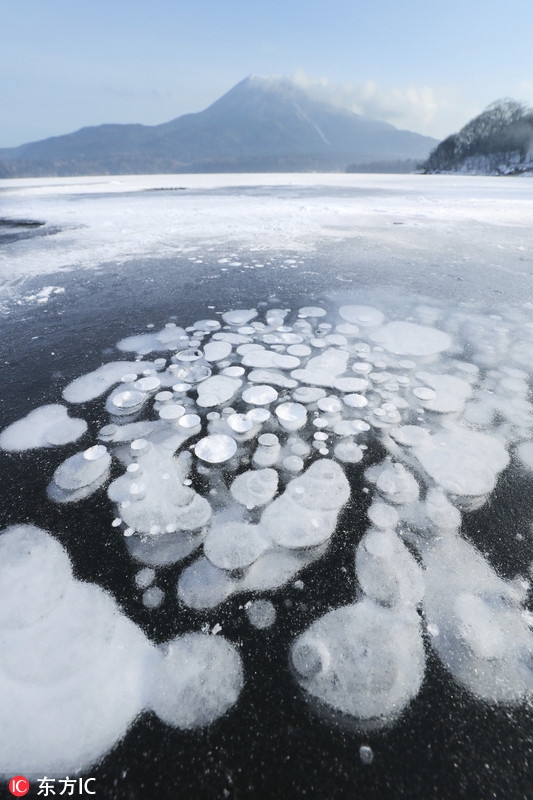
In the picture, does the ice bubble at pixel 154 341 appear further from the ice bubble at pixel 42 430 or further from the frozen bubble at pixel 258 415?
the frozen bubble at pixel 258 415

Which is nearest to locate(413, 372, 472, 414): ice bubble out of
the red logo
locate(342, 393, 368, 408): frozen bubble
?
locate(342, 393, 368, 408): frozen bubble

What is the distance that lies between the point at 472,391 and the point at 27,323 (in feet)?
10.6

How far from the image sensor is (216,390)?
206 centimetres

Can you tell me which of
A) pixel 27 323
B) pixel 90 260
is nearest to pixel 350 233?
pixel 90 260

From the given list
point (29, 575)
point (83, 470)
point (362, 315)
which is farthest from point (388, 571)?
point (362, 315)

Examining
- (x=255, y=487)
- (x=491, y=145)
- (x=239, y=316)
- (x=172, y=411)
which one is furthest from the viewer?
(x=491, y=145)

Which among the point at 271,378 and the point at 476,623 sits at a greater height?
the point at 271,378

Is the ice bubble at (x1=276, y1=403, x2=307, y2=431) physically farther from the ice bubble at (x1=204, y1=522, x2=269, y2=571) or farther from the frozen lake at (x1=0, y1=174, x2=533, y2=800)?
the ice bubble at (x1=204, y1=522, x2=269, y2=571)

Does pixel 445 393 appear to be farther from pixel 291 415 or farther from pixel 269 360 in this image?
pixel 269 360

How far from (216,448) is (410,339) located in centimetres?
175

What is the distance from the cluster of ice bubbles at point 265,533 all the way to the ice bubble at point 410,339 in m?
0.06

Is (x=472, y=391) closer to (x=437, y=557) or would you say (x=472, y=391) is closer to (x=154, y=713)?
(x=437, y=557)

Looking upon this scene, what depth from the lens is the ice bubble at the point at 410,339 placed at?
97.8 inches

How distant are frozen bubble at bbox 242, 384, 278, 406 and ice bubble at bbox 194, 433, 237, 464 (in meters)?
0.31
